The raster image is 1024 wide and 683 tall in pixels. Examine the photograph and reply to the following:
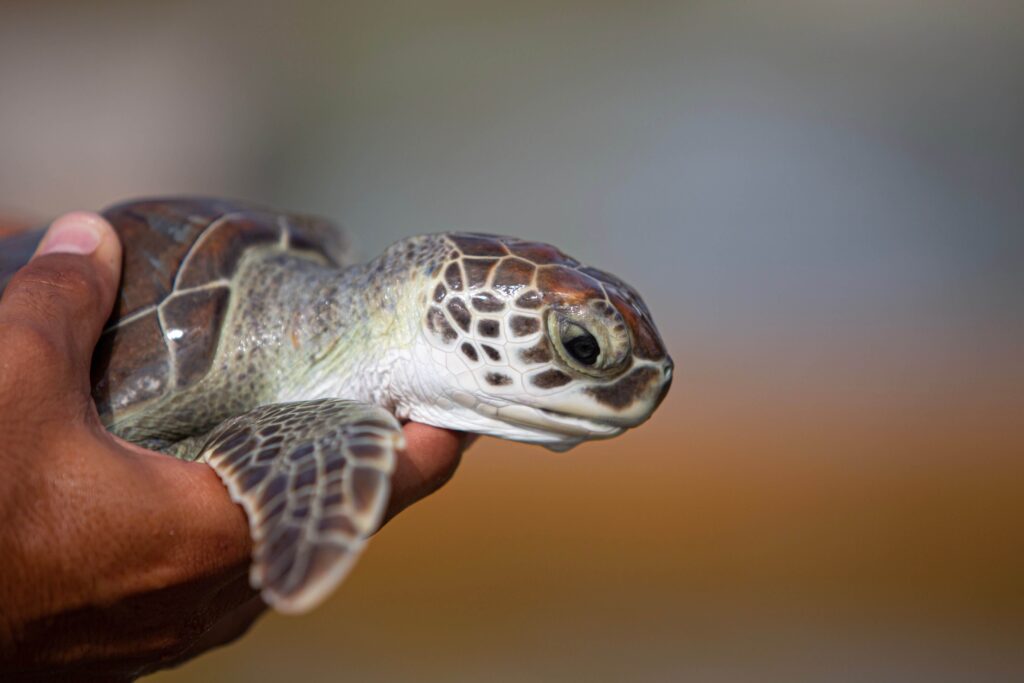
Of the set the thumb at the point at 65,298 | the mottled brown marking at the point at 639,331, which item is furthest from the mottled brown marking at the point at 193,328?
the mottled brown marking at the point at 639,331

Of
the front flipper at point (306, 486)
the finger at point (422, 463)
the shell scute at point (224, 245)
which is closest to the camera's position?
the front flipper at point (306, 486)

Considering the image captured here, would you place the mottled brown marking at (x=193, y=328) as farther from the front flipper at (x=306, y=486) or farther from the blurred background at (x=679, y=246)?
the blurred background at (x=679, y=246)

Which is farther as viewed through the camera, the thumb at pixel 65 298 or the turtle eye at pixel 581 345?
the turtle eye at pixel 581 345

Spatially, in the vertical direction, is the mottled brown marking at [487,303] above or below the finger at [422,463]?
above

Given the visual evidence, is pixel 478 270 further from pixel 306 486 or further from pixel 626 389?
pixel 306 486

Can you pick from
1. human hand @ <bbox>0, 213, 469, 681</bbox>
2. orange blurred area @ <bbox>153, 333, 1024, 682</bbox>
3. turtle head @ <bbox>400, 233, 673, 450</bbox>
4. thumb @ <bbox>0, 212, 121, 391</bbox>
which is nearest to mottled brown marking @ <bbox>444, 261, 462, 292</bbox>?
turtle head @ <bbox>400, 233, 673, 450</bbox>

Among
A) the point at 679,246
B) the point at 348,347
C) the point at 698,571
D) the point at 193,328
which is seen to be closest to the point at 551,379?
the point at 348,347

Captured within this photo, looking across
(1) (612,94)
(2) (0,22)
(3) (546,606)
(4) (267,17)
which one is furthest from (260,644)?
(2) (0,22)
